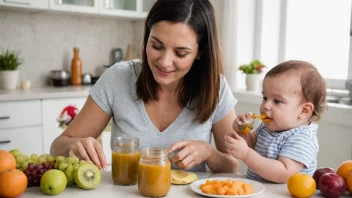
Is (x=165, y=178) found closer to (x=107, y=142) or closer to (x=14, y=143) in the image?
(x=107, y=142)

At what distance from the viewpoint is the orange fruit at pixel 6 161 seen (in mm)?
1167

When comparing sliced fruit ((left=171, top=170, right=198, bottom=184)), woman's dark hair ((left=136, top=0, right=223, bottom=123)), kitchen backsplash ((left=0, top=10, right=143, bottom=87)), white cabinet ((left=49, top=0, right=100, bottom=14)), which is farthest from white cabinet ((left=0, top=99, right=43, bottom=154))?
sliced fruit ((left=171, top=170, right=198, bottom=184))

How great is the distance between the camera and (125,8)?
399cm

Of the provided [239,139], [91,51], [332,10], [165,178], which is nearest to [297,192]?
[239,139]

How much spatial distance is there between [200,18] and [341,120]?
134cm

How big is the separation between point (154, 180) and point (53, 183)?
0.93 feet

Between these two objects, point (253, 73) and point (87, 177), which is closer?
point (87, 177)

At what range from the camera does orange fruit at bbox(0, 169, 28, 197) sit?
3.62ft

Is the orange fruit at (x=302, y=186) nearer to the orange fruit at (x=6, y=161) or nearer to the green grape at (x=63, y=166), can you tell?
the green grape at (x=63, y=166)

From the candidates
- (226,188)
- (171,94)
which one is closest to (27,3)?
(171,94)

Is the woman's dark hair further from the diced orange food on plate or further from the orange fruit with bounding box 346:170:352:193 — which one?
the orange fruit with bounding box 346:170:352:193

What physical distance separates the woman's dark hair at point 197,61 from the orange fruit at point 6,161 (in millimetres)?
645

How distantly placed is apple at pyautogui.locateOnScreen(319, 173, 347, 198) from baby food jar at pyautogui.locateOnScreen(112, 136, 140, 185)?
1.84ft

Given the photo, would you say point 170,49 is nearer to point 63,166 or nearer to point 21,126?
point 63,166
